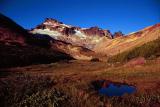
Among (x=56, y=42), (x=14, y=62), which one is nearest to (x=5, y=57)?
(x=14, y=62)

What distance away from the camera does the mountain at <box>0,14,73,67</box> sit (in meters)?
88.0

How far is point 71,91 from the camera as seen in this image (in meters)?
25.1

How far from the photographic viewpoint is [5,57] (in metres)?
86.3

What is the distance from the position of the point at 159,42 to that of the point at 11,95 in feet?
248

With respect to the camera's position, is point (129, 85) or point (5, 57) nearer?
point (129, 85)

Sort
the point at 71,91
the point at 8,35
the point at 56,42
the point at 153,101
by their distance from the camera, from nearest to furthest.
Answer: the point at 153,101 → the point at 71,91 → the point at 8,35 → the point at 56,42

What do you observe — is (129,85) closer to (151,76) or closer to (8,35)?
(151,76)

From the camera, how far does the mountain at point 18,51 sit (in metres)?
88.0

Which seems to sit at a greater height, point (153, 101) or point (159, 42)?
point (159, 42)

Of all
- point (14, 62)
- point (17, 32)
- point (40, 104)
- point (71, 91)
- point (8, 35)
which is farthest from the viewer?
point (17, 32)

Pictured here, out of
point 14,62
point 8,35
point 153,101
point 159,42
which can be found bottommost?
point 153,101

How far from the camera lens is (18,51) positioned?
107 metres

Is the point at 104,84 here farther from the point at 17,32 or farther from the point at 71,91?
the point at 17,32

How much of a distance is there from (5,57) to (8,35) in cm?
5349
